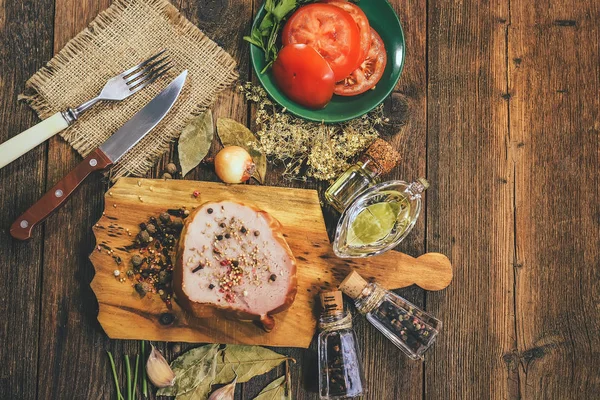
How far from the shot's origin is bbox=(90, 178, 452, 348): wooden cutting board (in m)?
1.58

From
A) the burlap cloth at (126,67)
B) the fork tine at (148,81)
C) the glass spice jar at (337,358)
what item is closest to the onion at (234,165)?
the burlap cloth at (126,67)

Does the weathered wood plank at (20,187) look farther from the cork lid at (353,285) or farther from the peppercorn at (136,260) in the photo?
the cork lid at (353,285)

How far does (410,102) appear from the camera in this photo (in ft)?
5.65

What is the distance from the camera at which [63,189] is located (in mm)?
1541

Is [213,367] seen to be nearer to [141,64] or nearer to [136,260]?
[136,260]

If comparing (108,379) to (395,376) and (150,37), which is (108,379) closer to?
(395,376)

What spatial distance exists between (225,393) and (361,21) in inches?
46.0

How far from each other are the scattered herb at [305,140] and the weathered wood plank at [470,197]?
27 centimetres

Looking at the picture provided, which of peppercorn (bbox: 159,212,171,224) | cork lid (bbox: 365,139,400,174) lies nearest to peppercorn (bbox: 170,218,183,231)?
peppercorn (bbox: 159,212,171,224)

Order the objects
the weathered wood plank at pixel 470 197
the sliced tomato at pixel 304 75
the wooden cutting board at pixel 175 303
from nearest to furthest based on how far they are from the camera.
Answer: the sliced tomato at pixel 304 75 < the wooden cutting board at pixel 175 303 < the weathered wood plank at pixel 470 197

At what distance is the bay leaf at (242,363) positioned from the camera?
1.62 metres

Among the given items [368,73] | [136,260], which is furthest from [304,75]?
[136,260]

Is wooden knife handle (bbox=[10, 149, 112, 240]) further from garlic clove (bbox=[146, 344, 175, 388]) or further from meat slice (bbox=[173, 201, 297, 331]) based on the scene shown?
garlic clove (bbox=[146, 344, 175, 388])

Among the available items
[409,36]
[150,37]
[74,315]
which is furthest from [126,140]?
[409,36]
